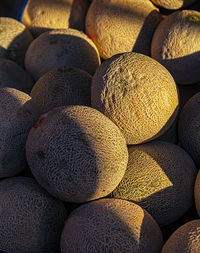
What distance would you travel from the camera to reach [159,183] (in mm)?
1312

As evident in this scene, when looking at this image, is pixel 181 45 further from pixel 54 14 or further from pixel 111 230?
pixel 111 230

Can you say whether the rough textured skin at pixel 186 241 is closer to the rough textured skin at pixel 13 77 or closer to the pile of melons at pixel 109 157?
the pile of melons at pixel 109 157

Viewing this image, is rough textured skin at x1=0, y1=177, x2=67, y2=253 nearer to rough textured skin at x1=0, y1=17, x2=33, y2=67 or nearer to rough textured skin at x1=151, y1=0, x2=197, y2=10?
rough textured skin at x1=0, y1=17, x2=33, y2=67

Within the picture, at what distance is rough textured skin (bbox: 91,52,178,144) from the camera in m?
1.29

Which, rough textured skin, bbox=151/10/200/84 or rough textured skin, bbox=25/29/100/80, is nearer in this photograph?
rough textured skin, bbox=151/10/200/84

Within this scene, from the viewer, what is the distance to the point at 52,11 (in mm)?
2092

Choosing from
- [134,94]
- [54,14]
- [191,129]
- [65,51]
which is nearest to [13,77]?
[65,51]

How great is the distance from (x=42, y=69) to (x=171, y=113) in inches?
36.0

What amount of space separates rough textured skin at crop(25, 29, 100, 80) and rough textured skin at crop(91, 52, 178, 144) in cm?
53

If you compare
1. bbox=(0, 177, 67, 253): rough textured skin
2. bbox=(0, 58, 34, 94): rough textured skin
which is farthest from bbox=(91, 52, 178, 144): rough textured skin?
bbox=(0, 58, 34, 94): rough textured skin

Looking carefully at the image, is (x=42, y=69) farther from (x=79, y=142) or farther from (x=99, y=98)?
(x=79, y=142)

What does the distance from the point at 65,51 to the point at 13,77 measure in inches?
13.5

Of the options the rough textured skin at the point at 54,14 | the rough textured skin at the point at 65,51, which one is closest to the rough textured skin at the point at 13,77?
the rough textured skin at the point at 65,51

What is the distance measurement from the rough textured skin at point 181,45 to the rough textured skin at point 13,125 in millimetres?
802
